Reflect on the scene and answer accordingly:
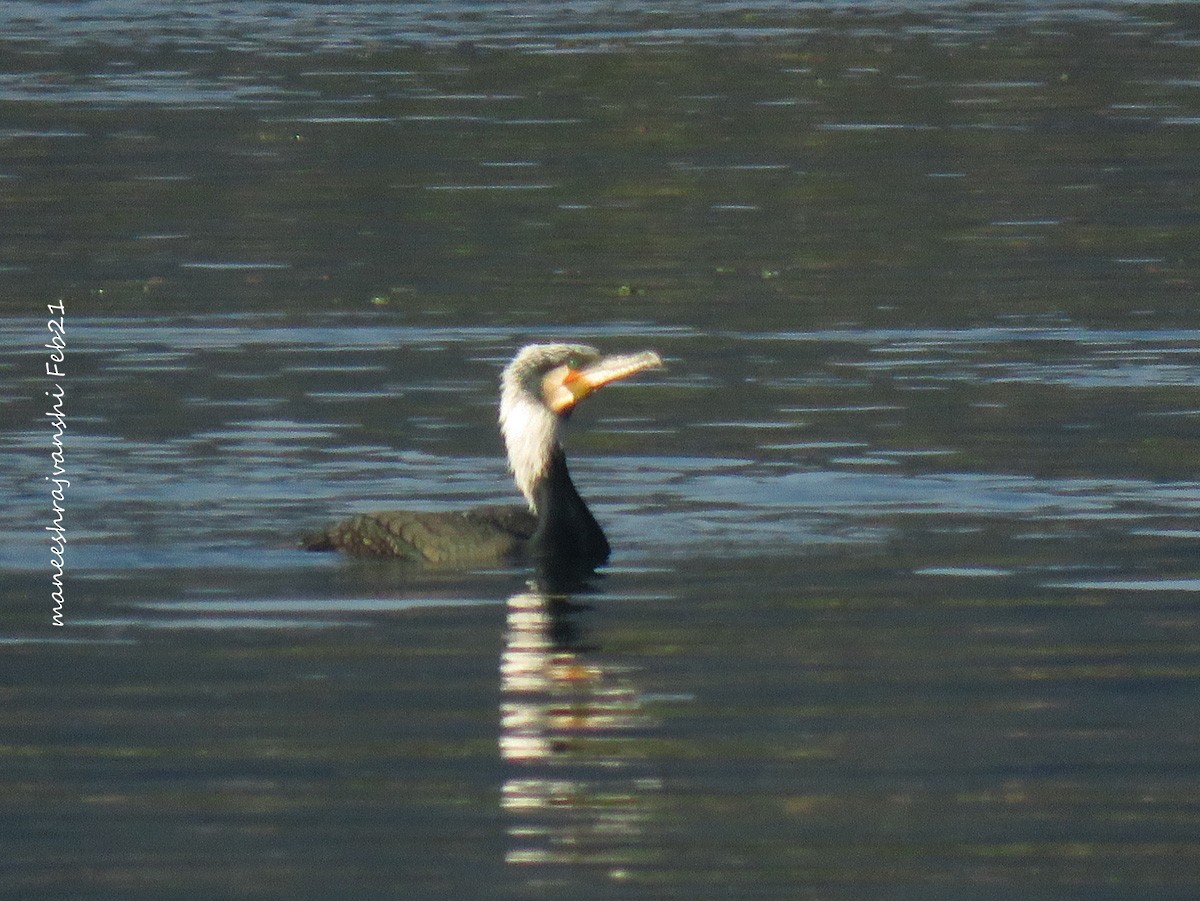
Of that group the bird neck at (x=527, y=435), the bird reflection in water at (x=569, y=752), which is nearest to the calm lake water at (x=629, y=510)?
the bird reflection in water at (x=569, y=752)

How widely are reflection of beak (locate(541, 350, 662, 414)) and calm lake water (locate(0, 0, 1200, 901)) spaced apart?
73 cm

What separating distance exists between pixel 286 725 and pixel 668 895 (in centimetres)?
256

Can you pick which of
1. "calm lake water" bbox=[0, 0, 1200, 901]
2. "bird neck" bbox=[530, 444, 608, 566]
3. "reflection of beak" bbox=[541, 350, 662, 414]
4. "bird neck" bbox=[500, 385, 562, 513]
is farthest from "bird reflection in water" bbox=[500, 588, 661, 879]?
"reflection of beak" bbox=[541, 350, 662, 414]

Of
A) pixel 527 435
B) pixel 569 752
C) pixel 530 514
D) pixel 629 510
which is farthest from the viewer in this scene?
pixel 629 510

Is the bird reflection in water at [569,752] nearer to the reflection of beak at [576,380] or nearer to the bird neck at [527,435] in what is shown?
the bird neck at [527,435]

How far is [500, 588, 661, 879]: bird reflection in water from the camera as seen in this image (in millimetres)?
9539

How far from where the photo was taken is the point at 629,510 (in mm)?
15977

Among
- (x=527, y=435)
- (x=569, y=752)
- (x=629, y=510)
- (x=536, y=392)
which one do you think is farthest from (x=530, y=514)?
(x=569, y=752)

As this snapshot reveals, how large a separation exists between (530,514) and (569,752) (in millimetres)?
4435

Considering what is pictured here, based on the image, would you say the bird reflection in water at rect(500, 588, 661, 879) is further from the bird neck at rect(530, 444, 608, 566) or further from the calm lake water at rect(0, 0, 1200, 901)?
the bird neck at rect(530, 444, 608, 566)

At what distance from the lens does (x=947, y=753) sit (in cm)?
1062

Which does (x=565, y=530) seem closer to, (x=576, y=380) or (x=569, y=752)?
(x=576, y=380)

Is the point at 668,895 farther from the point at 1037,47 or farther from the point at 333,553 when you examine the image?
the point at 1037,47

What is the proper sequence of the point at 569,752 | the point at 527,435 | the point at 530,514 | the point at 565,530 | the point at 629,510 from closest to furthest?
the point at 569,752, the point at 565,530, the point at 530,514, the point at 527,435, the point at 629,510
